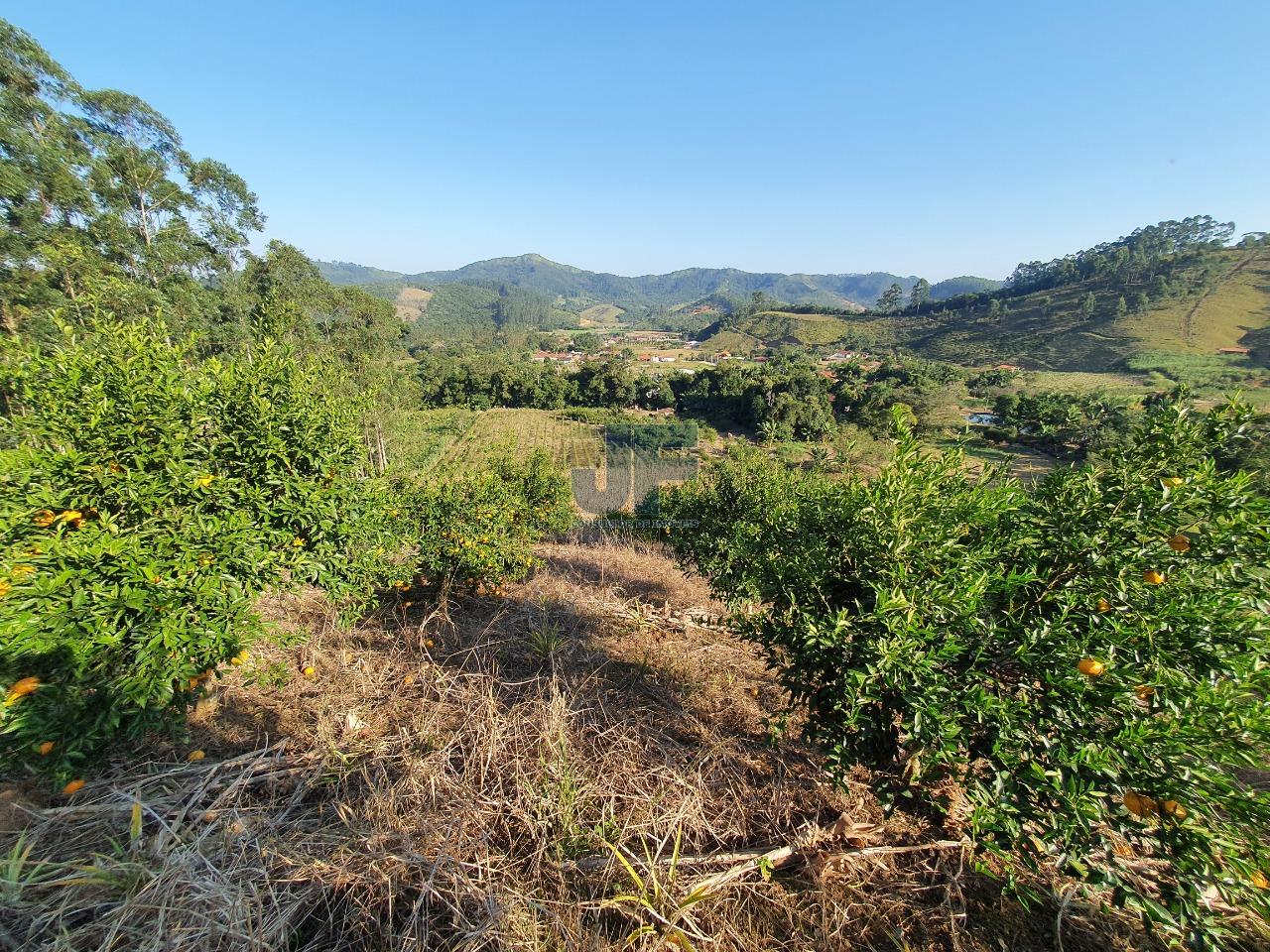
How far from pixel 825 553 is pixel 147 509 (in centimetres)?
482

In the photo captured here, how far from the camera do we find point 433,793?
295cm

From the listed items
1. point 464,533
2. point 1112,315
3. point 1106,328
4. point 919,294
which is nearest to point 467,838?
point 464,533

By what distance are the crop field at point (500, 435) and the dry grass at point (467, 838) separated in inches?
1330

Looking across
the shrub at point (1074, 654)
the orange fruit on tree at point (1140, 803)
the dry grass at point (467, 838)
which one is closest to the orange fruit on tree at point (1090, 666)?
the shrub at point (1074, 654)

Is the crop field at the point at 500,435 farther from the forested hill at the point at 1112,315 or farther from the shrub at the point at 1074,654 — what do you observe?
the forested hill at the point at 1112,315

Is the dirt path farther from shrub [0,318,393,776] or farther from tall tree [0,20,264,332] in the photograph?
tall tree [0,20,264,332]

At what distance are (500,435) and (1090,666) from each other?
171ft

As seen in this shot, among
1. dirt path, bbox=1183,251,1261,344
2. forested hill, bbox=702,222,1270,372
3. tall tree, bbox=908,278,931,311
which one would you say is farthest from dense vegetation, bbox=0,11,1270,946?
tall tree, bbox=908,278,931,311

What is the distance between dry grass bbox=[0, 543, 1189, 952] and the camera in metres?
2.23

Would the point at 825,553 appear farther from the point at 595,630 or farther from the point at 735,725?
the point at 595,630

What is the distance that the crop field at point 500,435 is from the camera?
42750 millimetres

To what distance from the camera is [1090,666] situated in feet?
7.47

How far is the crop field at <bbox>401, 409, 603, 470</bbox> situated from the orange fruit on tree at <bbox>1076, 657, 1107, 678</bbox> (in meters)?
36.3

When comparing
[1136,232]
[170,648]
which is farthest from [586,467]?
[1136,232]
